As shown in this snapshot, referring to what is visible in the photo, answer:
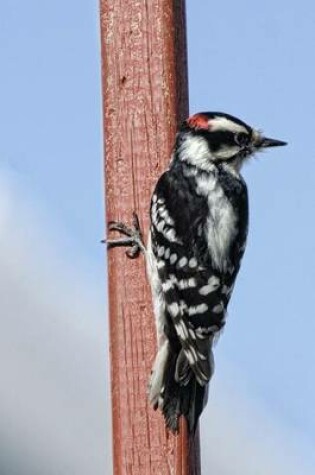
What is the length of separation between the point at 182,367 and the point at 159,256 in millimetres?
Result: 514

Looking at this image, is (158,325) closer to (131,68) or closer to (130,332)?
(130,332)

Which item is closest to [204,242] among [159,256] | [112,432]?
[159,256]

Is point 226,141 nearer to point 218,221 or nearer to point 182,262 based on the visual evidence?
point 218,221

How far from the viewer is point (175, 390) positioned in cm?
518

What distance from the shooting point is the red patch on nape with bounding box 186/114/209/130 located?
5.65 meters

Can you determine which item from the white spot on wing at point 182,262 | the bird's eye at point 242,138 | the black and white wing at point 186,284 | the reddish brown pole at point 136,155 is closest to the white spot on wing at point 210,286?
the black and white wing at point 186,284

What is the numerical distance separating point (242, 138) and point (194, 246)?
2.06ft

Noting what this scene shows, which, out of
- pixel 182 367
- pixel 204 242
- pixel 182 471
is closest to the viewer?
pixel 182 471

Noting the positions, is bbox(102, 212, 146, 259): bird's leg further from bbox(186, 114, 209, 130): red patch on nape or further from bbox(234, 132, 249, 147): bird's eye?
bbox(234, 132, 249, 147): bird's eye

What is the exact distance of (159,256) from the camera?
5527 millimetres

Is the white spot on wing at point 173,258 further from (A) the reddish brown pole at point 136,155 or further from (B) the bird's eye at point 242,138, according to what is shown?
(B) the bird's eye at point 242,138

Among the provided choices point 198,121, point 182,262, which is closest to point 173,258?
point 182,262

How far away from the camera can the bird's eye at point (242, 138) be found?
19.7 ft

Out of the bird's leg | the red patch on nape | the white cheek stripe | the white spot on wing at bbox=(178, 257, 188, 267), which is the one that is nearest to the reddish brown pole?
the bird's leg
